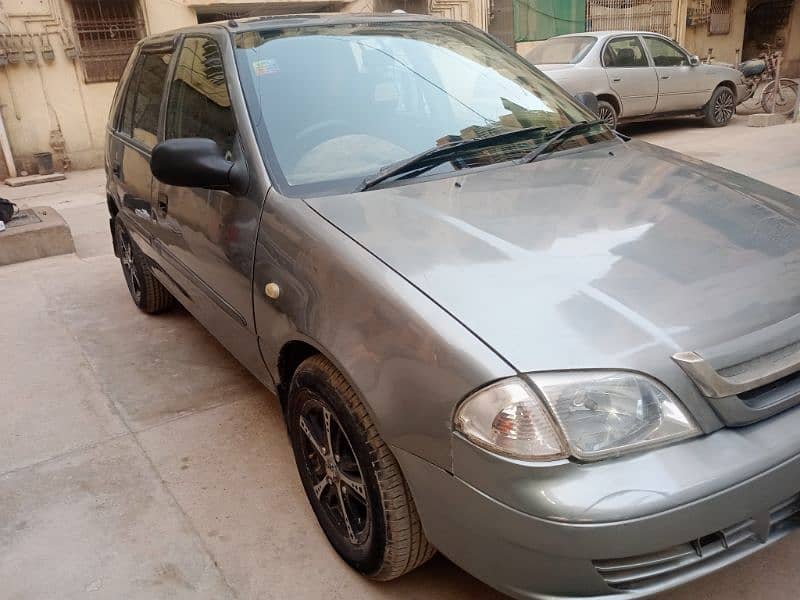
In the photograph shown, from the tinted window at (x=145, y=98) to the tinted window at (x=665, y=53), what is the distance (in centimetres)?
848

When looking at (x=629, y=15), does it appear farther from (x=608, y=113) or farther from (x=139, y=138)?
(x=139, y=138)

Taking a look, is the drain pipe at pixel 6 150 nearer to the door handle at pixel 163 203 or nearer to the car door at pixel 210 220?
the car door at pixel 210 220

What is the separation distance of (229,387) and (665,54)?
9515 mm

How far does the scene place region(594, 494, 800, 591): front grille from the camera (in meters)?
1.59

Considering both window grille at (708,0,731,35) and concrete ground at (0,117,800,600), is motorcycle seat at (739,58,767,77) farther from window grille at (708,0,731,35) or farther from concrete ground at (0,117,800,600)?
concrete ground at (0,117,800,600)

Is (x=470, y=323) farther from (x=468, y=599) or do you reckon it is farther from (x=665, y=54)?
(x=665, y=54)

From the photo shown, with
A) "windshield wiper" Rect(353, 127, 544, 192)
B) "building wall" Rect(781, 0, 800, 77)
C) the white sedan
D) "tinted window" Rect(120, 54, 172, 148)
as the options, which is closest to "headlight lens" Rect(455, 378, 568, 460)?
"windshield wiper" Rect(353, 127, 544, 192)

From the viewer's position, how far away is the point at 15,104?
10492 mm

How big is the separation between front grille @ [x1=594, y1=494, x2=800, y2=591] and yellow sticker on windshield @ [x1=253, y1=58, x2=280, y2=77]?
2.11 m

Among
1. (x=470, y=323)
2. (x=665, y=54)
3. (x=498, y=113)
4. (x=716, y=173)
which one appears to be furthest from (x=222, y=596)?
(x=665, y=54)

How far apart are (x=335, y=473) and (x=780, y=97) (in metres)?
12.6

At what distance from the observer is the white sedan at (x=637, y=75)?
963 centimetres

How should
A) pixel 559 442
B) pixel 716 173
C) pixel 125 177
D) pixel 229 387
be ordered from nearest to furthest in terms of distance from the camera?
pixel 559 442 < pixel 716 173 < pixel 229 387 < pixel 125 177

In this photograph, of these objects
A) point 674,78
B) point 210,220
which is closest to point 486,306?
point 210,220
